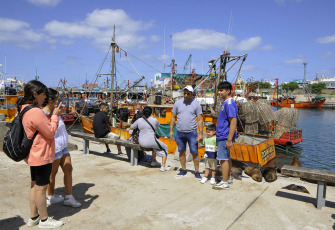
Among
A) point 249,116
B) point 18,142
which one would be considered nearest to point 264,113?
point 249,116

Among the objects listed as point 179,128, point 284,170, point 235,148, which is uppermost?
point 179,128

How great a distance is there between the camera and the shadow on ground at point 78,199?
3.33 meters

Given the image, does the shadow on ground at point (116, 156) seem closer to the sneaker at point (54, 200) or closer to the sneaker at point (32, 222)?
the sneaker at point (54, 200)

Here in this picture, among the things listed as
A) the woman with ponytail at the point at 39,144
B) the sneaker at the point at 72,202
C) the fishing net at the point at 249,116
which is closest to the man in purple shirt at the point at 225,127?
the sneaker at the point at 72,202

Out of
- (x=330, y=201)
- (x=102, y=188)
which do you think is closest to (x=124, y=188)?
(x=102, y=188)

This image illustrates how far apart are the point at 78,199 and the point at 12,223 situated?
37.2 inches

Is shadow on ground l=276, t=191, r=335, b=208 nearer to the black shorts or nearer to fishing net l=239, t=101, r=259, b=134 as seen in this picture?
the black shorts

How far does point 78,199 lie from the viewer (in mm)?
3820

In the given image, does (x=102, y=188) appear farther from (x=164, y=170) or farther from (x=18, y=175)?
(x=18, y=175)

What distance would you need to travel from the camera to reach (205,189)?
4.34 metres

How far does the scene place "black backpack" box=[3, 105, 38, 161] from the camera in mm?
2619

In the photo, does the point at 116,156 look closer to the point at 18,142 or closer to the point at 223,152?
the point at 223,152

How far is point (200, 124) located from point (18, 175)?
367cm

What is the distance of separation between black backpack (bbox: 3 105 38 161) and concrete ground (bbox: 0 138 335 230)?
967mm
